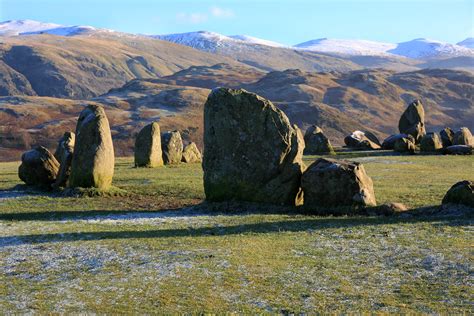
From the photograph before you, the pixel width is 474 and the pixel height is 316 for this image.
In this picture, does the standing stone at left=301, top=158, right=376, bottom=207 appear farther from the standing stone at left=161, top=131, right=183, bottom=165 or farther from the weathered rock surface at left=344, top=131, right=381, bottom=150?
the weathered rock surface at left=344, top=131, right=381, bottom=150

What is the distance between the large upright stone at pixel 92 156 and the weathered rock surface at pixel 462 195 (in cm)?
1609

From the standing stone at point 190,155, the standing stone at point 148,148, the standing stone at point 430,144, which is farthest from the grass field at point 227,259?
the standing stone at point 430,144

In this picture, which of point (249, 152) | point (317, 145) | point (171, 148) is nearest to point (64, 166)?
point (249, 152)

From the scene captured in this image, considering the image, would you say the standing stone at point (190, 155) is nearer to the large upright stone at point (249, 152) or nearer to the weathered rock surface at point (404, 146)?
the weathered rock surface at point (404, 146)

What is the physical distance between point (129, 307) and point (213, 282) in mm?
2197

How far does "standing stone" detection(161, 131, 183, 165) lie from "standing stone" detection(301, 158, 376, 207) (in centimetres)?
2316

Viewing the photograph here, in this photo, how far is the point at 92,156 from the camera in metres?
26.3

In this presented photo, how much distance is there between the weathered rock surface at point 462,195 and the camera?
20.0 m

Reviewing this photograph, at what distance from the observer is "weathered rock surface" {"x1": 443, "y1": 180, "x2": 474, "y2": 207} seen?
788 inches

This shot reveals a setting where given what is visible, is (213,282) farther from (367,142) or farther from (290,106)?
(290,106)

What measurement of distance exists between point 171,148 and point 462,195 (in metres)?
27.7

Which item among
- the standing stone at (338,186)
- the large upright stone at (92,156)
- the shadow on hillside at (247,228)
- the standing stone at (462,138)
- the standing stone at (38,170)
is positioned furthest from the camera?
the standing stone at (462,138)

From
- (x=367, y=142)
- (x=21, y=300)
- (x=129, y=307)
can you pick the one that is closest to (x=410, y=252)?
(x=129, y=307)

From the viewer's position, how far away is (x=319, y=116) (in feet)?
372
